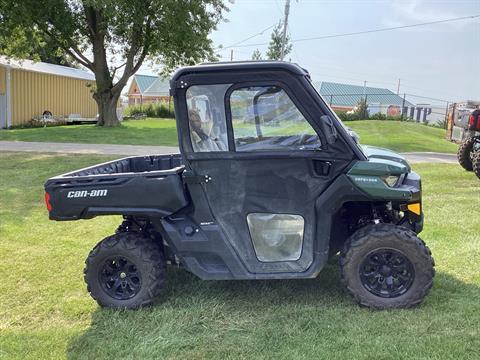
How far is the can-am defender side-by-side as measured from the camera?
12.3ft

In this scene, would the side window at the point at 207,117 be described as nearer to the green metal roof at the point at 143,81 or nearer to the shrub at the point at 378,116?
the shrub at the point at 378,116

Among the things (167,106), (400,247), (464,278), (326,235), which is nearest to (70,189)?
(326,235)

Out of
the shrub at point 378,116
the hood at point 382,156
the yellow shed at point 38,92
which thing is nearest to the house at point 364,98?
the shrub at point 378,116

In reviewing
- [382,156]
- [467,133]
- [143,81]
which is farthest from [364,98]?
[143,81]

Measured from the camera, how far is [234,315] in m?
3.93

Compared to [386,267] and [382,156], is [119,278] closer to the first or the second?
[386,267]

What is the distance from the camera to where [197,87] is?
12.4 feet

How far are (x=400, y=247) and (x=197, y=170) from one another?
1673 millimetres

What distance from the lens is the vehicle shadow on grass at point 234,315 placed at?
3.52m

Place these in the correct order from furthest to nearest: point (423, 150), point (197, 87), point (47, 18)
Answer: point (47, 18)
point (423, 150)
point (197, 87)

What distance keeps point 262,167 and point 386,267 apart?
1.27m

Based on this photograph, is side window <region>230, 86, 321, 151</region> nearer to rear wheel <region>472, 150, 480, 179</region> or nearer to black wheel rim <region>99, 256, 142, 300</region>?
black wheel rim <region>99, 256, 142, 300</region>

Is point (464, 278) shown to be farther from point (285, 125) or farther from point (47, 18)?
point (47, 18)

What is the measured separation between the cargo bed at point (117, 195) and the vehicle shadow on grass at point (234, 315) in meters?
0.82
